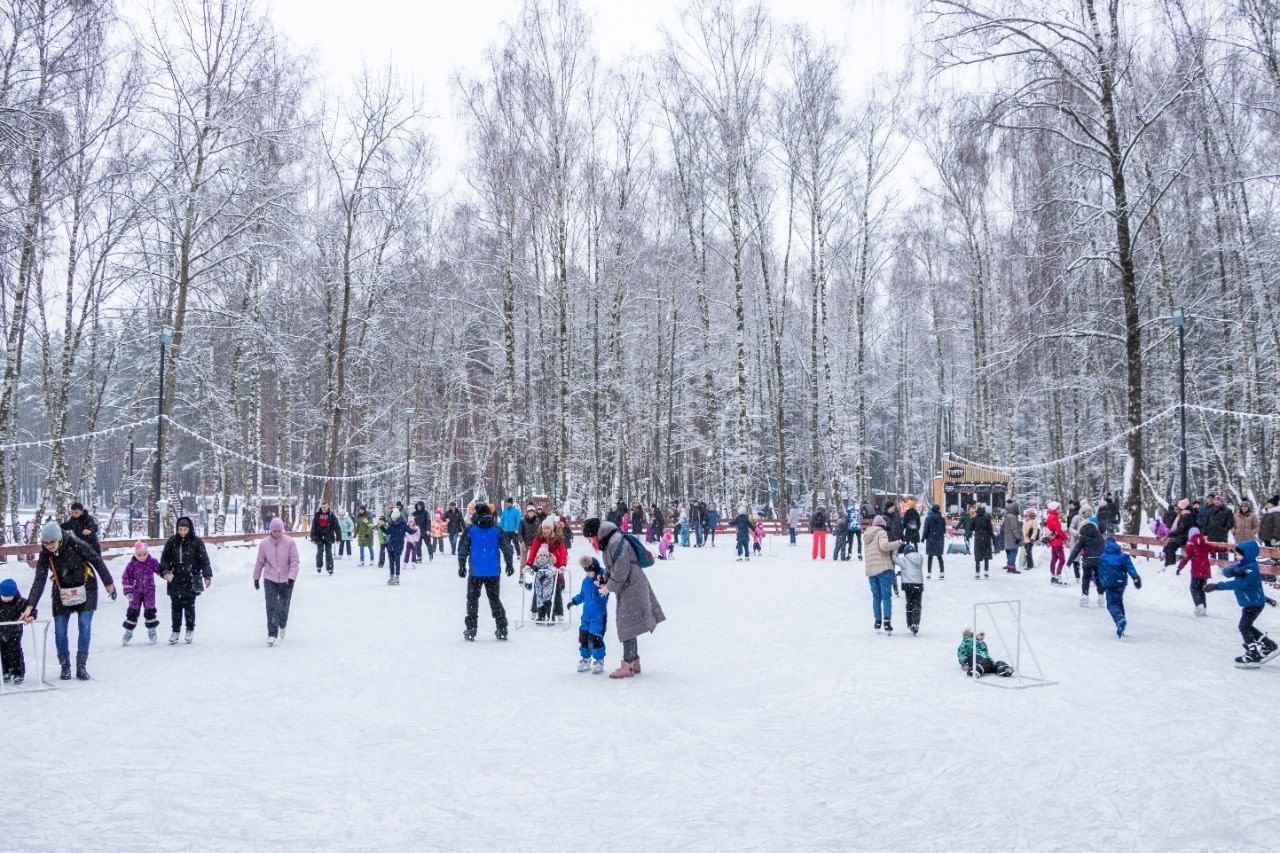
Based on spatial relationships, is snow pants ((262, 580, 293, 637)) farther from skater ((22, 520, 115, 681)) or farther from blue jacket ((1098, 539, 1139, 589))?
blue jacket ((1098, 539, 1139, 589))

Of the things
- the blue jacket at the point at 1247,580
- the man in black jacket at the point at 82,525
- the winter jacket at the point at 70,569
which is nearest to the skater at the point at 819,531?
the blue jacket at the point at 1247,580

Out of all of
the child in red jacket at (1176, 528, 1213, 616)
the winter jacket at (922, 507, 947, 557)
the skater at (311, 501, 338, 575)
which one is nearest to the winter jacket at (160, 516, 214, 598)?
the skater at (311, 501, 338, 575)

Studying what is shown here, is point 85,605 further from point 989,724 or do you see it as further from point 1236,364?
point 1236,364

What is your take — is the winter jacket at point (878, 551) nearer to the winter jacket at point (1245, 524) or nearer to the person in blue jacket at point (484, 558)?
the person in blue jacket at point (484, 558)

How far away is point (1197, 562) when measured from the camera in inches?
574

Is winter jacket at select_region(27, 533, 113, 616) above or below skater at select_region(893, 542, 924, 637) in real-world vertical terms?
above

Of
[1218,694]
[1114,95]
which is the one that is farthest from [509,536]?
[1114,95]

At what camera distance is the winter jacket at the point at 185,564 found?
464 inches

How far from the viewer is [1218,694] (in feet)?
28.9

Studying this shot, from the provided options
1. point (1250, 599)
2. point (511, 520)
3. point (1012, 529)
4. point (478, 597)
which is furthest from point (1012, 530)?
point (478, 597)

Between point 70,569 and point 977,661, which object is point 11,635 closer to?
point 70,569

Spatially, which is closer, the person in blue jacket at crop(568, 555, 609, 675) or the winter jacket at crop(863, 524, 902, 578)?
the person in blue jacket at crop(568, 555, 609, 675)

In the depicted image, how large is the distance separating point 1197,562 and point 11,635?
15228 millimetres

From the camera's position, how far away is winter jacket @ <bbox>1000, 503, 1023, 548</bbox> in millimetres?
22562
